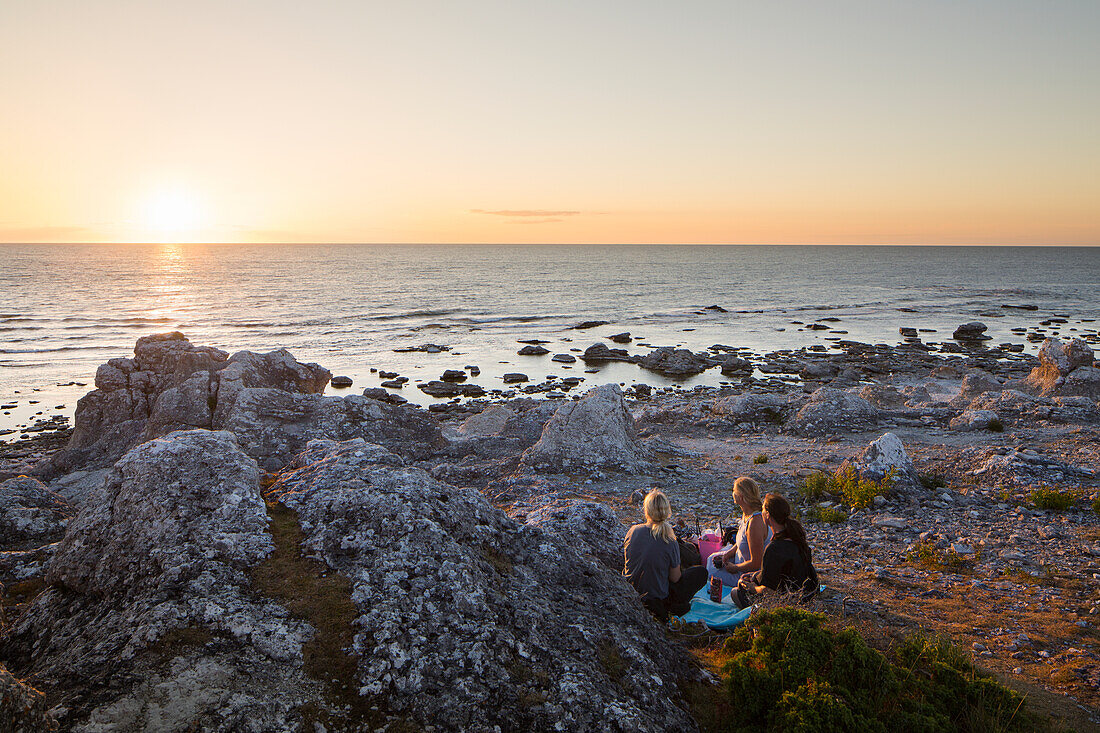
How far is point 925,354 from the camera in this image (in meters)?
48.9

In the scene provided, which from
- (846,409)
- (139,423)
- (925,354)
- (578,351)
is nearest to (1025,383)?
(846,409)

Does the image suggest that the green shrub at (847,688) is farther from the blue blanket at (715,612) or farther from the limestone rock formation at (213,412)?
the limestone rock formation at (213,412)

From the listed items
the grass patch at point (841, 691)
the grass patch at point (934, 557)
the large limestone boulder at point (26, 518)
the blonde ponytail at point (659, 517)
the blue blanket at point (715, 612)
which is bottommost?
the grass patch at point (934, 557)

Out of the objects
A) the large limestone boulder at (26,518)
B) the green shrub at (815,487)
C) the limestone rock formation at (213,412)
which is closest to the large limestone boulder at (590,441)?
the limestone rock formation at (213,412)

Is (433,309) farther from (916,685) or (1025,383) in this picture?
(916,685)

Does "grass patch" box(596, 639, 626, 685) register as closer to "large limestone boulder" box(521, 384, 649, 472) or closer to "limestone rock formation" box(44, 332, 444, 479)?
"large limestone boulder" box(521, 384, 649, 472)

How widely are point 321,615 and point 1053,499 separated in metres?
14.7

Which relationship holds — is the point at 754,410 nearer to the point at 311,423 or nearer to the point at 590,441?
the point at 590,441

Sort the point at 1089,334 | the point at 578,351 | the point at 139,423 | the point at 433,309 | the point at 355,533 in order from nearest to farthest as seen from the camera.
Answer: the point at 355,533 < the point at 139,423 < the point at 578,351 < the point at 1089,334 < the point at 433,309

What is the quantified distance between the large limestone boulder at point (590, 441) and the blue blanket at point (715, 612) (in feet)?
28.9

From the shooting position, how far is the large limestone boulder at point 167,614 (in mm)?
4457

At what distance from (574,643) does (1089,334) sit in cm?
7102

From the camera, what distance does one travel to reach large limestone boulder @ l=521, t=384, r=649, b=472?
17875mm

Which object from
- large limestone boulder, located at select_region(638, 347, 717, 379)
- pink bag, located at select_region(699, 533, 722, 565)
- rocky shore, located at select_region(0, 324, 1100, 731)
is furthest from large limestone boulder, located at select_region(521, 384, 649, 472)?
large limestone boulder, located at select_region(638, 347, 717, 379)
